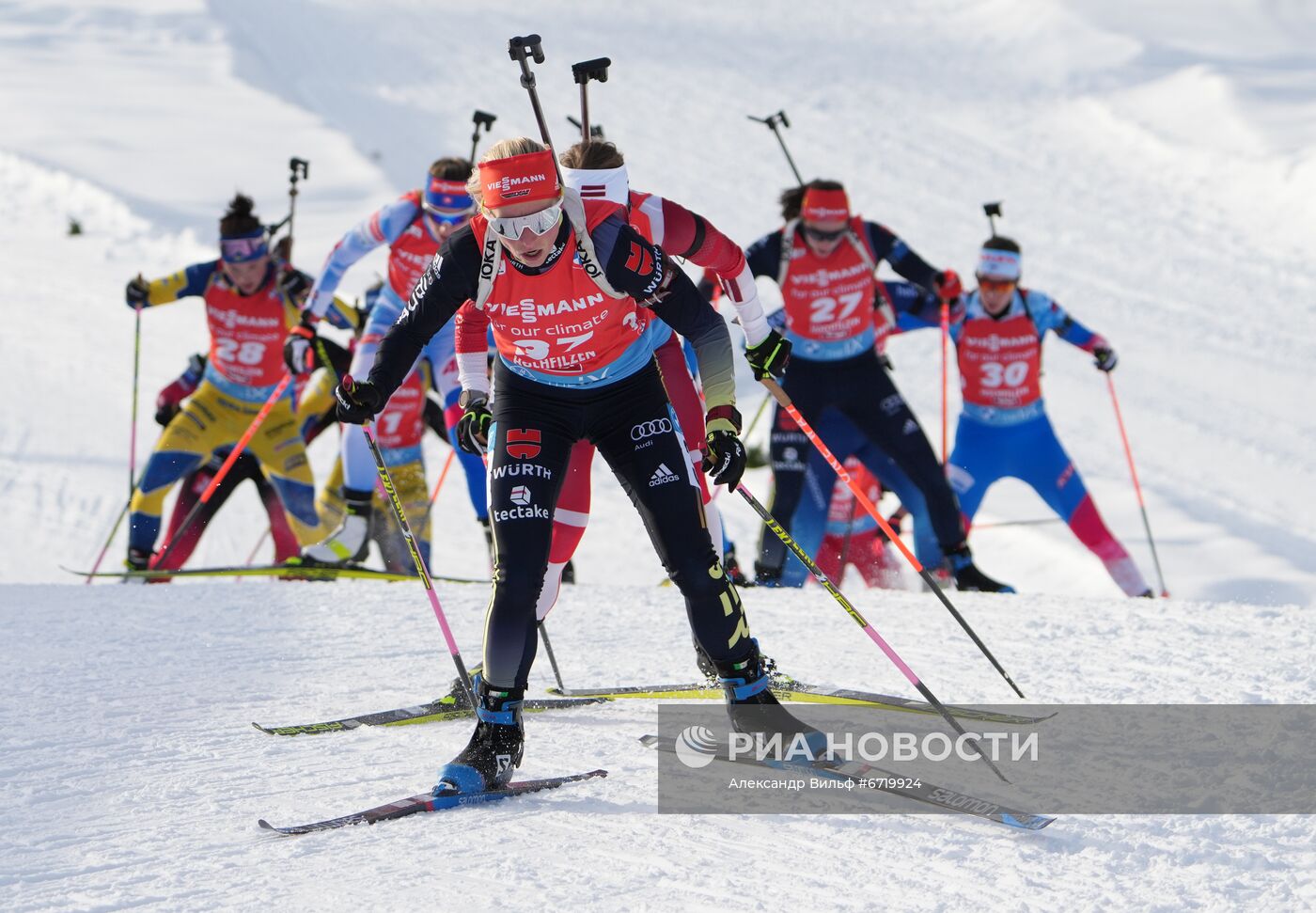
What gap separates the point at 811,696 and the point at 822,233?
10.7 ft

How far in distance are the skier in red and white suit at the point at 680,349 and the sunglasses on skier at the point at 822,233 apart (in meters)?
2.64

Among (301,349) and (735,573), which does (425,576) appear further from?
(735,573)

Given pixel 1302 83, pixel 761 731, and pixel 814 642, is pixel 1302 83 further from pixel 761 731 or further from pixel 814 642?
pixel 761 731

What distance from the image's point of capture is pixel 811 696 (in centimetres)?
491

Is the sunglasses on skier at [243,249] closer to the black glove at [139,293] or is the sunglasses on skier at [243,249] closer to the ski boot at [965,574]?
the black glove at [139,293]

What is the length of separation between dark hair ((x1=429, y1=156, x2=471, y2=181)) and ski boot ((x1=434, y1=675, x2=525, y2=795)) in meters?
4.28

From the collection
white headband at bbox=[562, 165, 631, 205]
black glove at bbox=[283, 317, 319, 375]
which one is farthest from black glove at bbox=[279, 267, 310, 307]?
white headband at bbox=[562, 165, 631, 205]

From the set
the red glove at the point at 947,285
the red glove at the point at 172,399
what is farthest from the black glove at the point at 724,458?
the red glove at the point at 172,399

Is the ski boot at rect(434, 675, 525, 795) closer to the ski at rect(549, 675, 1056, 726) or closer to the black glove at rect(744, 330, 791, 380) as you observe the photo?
the ski at rect(549, 675, 1056, 726)

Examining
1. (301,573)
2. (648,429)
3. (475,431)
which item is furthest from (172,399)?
(648,429)

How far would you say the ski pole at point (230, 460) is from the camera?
25.7ft

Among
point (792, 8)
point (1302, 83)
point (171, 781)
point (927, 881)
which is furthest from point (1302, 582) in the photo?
point (792, 8)

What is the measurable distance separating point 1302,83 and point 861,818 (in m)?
22.2

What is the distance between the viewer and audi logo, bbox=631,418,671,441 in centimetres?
412
